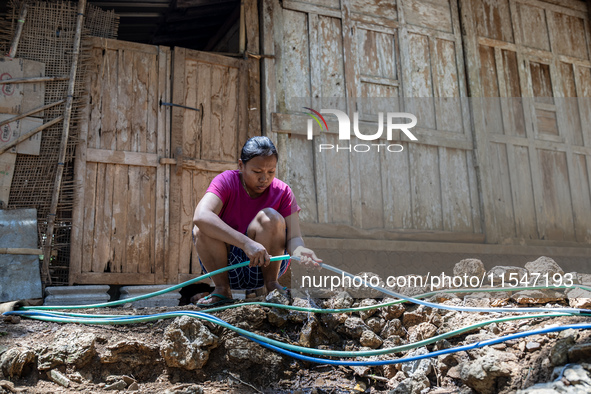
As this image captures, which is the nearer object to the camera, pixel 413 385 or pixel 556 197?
pixel 413 385

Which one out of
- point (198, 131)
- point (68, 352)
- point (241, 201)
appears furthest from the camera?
point (198, 131)

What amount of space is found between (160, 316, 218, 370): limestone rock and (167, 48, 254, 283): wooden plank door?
7.02ft

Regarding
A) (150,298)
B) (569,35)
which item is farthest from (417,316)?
(569,35)

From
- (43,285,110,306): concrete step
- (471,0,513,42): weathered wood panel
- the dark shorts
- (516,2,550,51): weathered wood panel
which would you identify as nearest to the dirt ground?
the dark shorts

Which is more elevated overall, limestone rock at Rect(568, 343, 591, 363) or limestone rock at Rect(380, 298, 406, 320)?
limestone rock at Rect(380, 298, 406, 320)

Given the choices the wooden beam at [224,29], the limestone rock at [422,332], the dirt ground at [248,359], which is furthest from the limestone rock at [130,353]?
the wooden beam at [224,29]

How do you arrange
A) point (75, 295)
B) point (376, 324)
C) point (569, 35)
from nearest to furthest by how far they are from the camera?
point (376, 324) → point (75, 295) → point (569, 35)

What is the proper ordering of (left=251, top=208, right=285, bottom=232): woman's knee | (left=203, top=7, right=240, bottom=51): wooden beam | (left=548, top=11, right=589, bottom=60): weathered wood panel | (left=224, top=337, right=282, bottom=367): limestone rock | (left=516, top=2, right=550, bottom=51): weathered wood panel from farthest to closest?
(left=548, top=11, right=589, bottom=60): weathered wood panel, (left=516, top=2, right=550, bottom=51): weathered wood panel, (left=203, top=7, right=240, bottom=51): wooden beam, (left=251, top=208, right=285, bottom=232): woman's knee, (left=224, top=337, right=282, bottom=367): limestone rock

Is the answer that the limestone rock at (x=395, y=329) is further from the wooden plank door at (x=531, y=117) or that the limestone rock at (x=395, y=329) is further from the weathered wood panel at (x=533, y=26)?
the weathered wood panel at (x=533, y=26)

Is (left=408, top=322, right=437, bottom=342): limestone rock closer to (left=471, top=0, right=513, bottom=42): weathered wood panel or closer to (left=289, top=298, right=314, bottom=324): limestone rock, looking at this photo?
(left=289, top=298, right=314, bottom=324): limestone rock

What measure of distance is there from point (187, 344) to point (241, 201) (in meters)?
1.00

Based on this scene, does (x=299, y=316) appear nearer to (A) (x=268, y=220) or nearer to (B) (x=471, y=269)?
(A) (x=268, y=220)

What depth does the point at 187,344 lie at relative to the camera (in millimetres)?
2848

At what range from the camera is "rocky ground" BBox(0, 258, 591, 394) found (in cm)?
250
